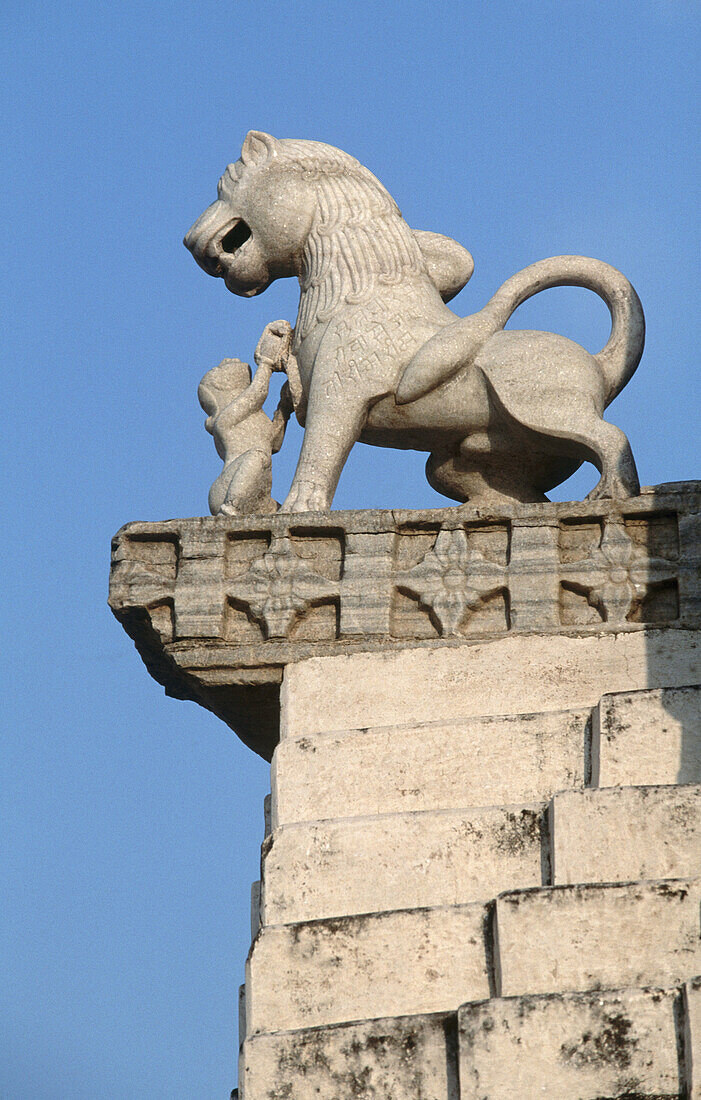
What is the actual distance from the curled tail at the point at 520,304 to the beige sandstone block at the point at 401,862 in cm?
281

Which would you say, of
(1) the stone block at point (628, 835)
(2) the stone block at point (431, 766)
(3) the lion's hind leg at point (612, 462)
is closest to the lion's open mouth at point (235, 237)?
(3) the lion's hind leg at point (612, 462)

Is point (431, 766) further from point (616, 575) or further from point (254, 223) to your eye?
point (254, 223)

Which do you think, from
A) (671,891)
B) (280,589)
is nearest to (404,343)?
(280,589)

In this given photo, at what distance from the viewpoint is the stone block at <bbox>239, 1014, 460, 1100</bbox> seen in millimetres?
7492

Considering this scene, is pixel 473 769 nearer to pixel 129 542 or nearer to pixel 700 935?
pixel 700 935

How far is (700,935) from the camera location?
7.47m

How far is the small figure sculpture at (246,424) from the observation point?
33.8 ft

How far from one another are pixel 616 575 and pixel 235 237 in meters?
3.31

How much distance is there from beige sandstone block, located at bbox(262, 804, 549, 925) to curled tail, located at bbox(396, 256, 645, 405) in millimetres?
2809

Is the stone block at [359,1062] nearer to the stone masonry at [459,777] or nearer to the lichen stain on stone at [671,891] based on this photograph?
the stone masonry at [459,777]

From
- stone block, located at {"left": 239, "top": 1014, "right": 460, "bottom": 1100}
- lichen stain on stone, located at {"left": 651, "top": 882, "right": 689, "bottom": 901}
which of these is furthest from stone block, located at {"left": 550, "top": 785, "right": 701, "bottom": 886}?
stone block, located at {"left": 239, "top": 1014, "right": 460, "bottom": 1100}

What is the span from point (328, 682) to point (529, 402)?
1.93 meters

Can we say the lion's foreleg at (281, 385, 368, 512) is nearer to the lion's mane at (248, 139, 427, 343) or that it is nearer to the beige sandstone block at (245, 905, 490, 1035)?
the lion's mane at (248, 139, 427, 343)

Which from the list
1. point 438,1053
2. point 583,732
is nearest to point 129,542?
point 583,732
